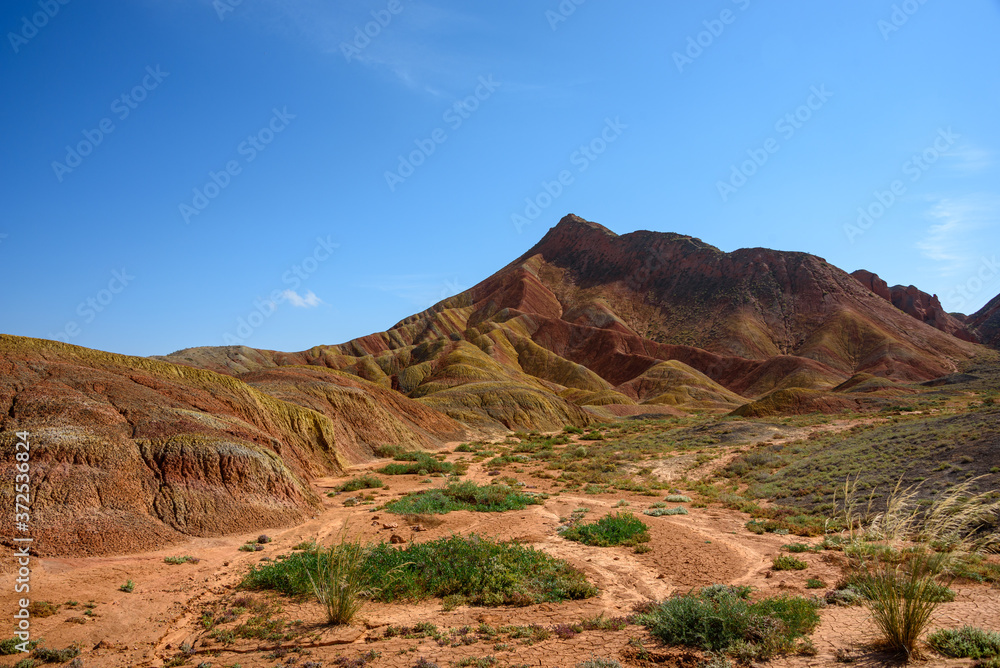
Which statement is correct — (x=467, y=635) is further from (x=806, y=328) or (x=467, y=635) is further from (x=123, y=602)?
(x=806, y=328)

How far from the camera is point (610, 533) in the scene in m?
11.7

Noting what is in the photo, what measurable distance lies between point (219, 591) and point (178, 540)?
3.42m

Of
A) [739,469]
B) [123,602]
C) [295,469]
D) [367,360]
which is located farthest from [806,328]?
[123,602]

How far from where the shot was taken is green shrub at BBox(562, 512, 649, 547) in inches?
451

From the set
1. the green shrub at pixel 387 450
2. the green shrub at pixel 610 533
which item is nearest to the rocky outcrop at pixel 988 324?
the green shrub at pixel 387 450

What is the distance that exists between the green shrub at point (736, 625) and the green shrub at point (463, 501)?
27.7 feet

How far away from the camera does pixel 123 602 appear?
26.8 feet

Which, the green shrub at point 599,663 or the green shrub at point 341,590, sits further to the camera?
the green shrub at point 341,590

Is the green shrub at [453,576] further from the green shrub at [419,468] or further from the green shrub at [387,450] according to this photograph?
the green shrub at [387,450]

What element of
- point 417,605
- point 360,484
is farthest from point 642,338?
point 417,605

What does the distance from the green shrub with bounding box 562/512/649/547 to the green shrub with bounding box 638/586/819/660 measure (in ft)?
14.2

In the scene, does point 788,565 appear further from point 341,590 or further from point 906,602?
point 341,590

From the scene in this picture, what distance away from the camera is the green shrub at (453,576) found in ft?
27.5

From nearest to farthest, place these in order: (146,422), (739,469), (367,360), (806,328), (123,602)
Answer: (123,602), (146,422), (739,469), (367,360), (806,328)
